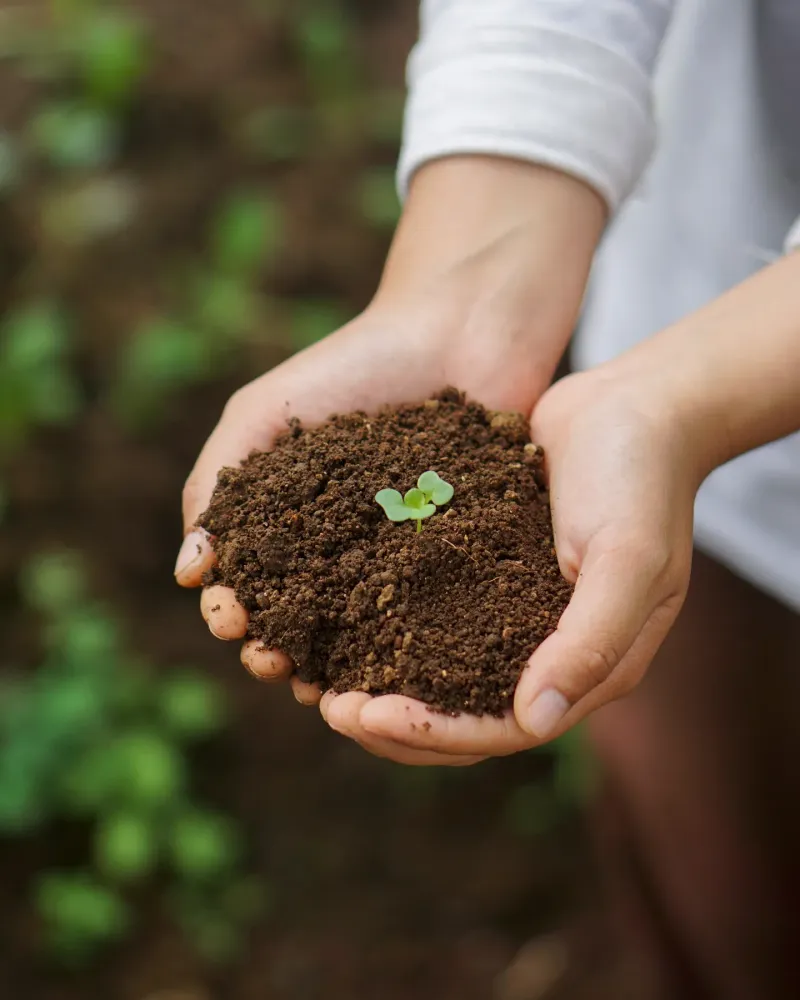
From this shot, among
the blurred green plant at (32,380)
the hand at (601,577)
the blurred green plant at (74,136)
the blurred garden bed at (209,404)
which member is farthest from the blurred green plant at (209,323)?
the hand at (601,577)

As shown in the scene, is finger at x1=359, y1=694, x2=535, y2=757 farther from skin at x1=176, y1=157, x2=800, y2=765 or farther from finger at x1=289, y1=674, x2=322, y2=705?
finger at x1=289, y1=674, x2=322, y2=705

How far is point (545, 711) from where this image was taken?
1157mm

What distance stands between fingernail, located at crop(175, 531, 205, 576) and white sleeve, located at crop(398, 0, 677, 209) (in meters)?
0.70

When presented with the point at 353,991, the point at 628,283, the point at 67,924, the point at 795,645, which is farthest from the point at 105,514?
the point at 795,645

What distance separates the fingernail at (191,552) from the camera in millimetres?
1390

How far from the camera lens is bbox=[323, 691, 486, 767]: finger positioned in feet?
3.95

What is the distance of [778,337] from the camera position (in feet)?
4.22

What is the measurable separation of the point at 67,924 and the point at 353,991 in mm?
731

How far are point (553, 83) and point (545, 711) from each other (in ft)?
3.08

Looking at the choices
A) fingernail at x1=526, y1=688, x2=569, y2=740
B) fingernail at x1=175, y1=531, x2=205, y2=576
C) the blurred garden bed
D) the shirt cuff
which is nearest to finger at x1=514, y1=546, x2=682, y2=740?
fingernail at x1=526, y1=688, x2=569, y2=740

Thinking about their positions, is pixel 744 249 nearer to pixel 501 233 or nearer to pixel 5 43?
pixel 501 233

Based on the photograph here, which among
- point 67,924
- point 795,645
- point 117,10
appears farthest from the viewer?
point 117,10

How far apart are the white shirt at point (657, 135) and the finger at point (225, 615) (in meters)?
0.77

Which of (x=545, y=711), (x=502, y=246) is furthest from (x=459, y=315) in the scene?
(x=545, y=711)
